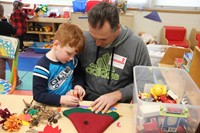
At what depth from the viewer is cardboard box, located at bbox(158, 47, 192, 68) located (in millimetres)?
2352

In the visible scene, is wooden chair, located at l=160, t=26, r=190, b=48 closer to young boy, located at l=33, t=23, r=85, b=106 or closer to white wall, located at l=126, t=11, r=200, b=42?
white wall, located at l=126, t=11, r=200, b=42

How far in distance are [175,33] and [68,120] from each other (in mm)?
2724

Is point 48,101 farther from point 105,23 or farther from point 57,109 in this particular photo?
point 105,23

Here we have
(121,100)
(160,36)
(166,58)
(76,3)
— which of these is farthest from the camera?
(160,36)

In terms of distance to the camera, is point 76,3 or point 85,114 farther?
point 76,3

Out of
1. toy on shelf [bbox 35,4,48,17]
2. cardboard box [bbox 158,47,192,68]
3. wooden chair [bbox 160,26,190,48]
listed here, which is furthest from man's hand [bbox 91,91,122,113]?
toy on shelf [bbox 35,4,48,17]

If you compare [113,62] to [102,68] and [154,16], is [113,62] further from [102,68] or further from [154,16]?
[154,16]

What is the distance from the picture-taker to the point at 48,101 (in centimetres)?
95

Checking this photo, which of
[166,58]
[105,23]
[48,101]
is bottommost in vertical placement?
[166,58]

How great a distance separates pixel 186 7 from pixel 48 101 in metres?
Answer: 3.00

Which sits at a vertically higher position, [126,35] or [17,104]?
[126,35]

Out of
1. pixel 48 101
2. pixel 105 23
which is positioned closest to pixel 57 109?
pixel 48 101

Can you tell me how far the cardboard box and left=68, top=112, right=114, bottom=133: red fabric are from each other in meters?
1.71

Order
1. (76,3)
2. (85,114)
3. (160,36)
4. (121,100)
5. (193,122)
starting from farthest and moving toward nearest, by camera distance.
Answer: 1. (160,36)
2. (76,3)
3. (121,100)
4. (85,114)
5. (193,122)
